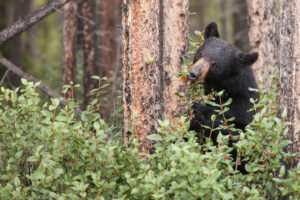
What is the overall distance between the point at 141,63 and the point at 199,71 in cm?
97

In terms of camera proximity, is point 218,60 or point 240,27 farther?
point 240,27

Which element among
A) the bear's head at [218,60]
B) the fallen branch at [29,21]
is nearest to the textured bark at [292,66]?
the bear's head at [218,60]

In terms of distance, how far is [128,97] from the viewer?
176 inches

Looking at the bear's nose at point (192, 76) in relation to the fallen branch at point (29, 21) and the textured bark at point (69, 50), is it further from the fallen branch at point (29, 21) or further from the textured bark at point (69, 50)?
the textured bark at point (69, 50)

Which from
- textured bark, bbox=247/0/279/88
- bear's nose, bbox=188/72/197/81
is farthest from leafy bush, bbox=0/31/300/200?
textured bark, bbox=247/0/279/88

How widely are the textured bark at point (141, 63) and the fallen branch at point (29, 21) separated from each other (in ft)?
8.64

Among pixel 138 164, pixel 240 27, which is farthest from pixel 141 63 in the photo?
pixel 240 27

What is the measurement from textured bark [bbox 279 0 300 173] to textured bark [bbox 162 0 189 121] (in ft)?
8.09

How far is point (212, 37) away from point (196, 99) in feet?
3.02

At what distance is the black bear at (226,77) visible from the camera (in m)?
5.26

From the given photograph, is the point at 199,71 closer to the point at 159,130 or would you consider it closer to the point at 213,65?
the point at 213,65

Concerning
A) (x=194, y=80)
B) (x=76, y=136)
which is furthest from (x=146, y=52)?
(x=76, y=136)

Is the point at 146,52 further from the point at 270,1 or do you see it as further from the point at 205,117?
the point at 270,1

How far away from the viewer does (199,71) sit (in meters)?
5.06
